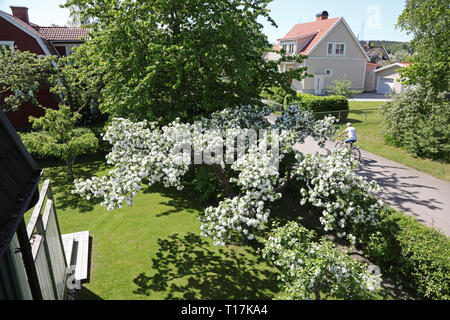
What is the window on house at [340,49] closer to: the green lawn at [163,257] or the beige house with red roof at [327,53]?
the beige house with red roof at [327,53]

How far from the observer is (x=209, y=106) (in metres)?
11.6

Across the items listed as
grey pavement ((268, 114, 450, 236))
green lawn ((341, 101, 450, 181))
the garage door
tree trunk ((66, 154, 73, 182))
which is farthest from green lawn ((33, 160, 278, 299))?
the garage door

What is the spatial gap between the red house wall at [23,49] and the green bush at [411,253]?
76.8 feet

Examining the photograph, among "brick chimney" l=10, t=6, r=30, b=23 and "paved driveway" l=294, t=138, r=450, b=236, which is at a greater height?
"brick chimney" l=10, t=6, r=30, b=23

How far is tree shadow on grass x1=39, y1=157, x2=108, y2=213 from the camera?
39.7 feet

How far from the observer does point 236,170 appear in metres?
7.99

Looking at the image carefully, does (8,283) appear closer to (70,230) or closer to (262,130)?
(70,230)

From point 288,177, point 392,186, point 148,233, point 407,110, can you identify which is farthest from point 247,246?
point 407,110

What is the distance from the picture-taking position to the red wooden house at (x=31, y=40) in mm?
20516

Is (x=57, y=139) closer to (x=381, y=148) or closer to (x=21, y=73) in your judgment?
(x=21, y=73)

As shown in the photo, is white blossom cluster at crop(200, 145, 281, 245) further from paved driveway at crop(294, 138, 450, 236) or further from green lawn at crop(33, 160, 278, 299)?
paved driveway at crop(294, 138, 450, 236)

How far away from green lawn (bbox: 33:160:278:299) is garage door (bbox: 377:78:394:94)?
40273 millimetres

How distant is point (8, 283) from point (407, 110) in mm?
20731

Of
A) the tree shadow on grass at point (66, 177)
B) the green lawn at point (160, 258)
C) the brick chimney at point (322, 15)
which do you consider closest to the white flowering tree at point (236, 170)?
the green lawn at point (160, 258)
